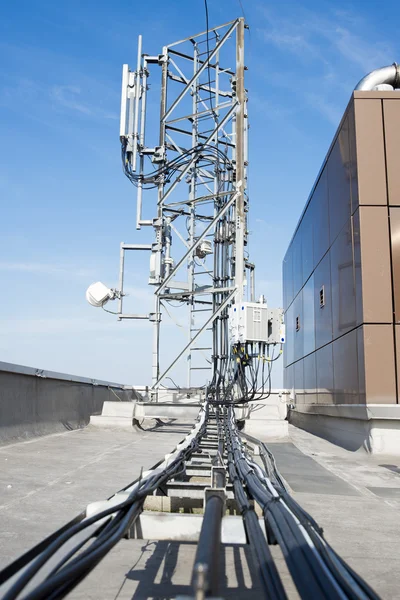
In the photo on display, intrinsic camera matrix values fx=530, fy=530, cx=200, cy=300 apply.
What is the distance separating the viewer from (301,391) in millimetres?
18438

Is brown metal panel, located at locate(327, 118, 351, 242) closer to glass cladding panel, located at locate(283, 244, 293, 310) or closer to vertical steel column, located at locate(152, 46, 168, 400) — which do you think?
vertical steel column, located at locate(152, 46, 168, 400)

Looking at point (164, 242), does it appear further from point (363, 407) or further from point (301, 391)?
point (301, 391)

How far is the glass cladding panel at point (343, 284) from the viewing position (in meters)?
9.98

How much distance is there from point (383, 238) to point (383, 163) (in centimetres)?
141

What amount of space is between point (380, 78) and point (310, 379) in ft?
28.0

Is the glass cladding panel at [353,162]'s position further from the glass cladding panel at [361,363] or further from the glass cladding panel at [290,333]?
the glass cladding panel at [290,333]

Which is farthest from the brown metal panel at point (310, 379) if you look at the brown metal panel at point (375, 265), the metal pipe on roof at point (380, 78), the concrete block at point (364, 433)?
the metal pipe on roof at point (380, 78)

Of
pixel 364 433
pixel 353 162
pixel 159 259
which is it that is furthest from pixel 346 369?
pixel 159 259

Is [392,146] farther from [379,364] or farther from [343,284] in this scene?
[379,364]

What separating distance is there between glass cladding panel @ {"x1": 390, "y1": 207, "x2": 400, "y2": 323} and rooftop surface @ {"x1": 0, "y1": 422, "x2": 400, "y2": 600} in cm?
258

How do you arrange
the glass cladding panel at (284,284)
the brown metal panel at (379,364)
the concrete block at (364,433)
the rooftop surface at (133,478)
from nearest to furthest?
1. the rooftop surface at (133,478)
2. the concrete block at (364,433)
3. the brown metal panel at (379,364)
4. the glass cladding panel at (284,284)

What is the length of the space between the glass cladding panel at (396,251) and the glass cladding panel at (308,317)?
231 inches

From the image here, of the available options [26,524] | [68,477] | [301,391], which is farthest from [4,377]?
[301,391]

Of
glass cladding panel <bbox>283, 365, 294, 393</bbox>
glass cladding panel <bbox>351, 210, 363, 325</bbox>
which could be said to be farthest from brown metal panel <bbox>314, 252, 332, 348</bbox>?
glass cladding panel <bbox>283, 365, 294, 393</bbox>
